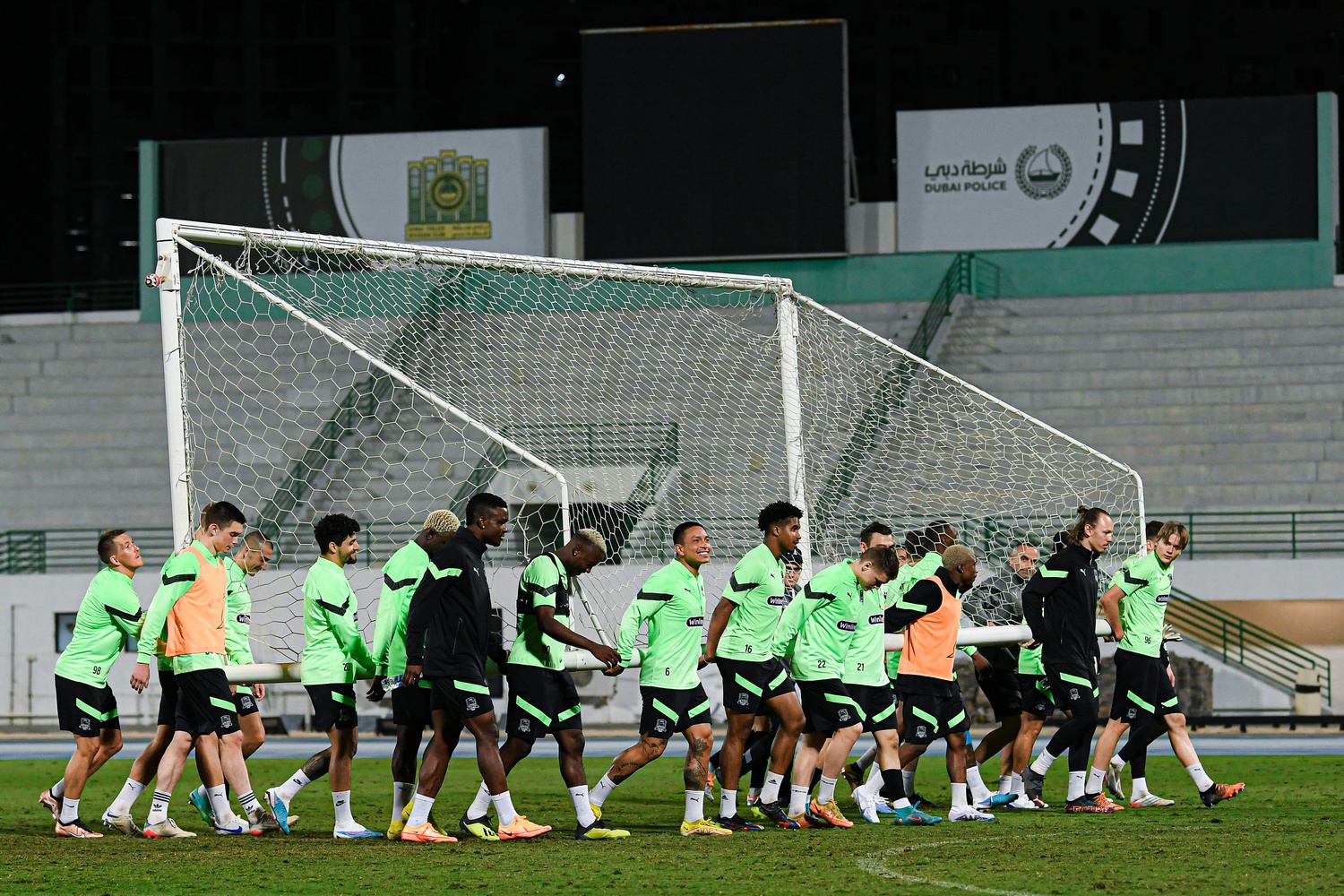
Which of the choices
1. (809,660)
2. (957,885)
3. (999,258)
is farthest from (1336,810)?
(999,258)

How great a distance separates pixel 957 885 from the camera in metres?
7.80

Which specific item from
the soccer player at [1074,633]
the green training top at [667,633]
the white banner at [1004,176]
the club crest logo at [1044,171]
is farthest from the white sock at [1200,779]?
the club crest logo at [1044,171]

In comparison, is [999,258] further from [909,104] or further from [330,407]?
[909,104]

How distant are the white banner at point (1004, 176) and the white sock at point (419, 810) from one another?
21.8 m

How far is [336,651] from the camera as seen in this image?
10438 mm

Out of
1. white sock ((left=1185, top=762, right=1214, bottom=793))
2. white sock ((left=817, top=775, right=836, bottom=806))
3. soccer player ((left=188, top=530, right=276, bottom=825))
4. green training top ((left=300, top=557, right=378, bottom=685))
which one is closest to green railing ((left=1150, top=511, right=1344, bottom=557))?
white sock ((left=1185, top=762, right=1214, bottom=793))

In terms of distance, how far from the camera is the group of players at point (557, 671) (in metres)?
9.85

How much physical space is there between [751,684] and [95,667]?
4111 millimetres

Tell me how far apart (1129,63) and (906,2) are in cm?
898

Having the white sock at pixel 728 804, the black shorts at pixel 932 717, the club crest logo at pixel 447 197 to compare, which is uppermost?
the club crest logo at pixel 447 197

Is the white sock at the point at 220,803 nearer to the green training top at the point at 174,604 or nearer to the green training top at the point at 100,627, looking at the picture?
the green training top at the point at 174,604

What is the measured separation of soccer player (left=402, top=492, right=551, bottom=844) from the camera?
9633 mm

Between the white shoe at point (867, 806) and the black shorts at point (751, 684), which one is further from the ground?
the black shorts at point (751, 684)

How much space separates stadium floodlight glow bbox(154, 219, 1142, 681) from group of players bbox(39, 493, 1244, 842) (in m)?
0.99
